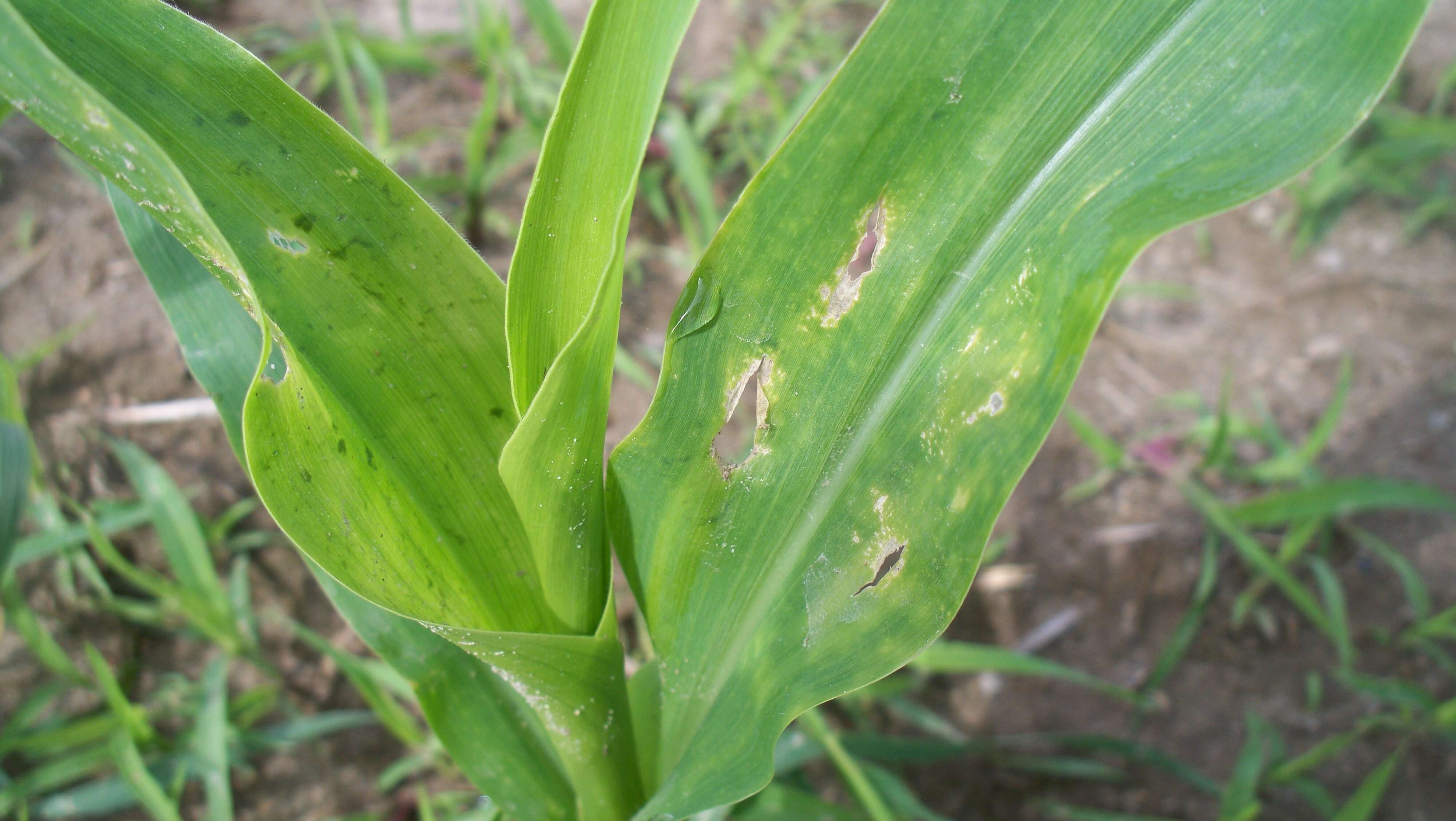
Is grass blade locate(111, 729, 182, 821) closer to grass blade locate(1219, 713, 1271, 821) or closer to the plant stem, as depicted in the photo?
the plant stem

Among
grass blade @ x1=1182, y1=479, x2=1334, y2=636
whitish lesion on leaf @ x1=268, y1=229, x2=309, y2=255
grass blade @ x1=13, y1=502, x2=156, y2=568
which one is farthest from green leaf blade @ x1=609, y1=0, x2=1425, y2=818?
grass blade @ x1=1182, y1=479, x2=1334, y2=636

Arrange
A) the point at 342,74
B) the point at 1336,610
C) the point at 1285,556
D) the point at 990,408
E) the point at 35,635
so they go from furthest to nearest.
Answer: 1. the point at 342,74
2. the point at 1285,556
3. the point at 1336,610
4. the point at 35,635
5. the point at 990,408

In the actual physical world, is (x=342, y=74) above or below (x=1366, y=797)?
above

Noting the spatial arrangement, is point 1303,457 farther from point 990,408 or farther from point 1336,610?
point 990,408

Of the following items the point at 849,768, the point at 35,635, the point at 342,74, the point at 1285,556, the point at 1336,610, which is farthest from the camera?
the point at 342,74

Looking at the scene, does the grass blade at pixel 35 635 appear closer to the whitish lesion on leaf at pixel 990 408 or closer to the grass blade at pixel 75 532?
the grass blade at pixel 75 532

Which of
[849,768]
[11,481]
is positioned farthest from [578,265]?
[849,768]

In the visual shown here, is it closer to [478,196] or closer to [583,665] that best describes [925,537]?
[583,665]
